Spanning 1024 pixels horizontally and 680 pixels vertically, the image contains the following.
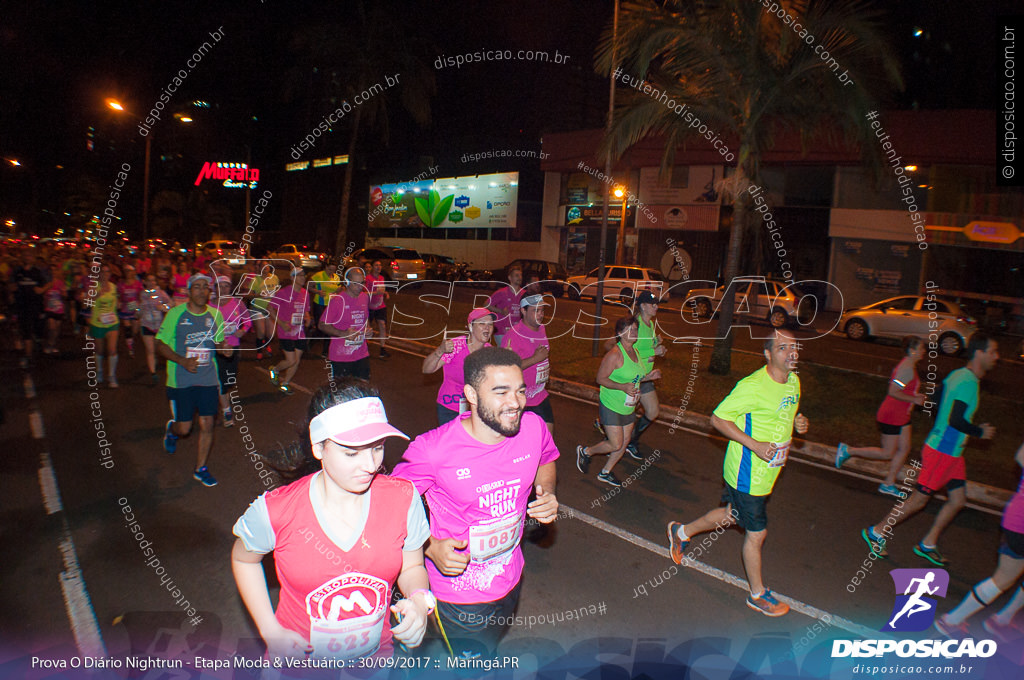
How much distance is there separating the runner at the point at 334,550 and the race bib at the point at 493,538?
1.59 ft

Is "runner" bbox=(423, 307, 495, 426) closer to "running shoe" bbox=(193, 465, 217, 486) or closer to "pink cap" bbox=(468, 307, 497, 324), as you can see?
"pink cap" bbox=(468, 307, 497, 324)

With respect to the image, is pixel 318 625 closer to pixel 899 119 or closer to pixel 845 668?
pixel 845 668

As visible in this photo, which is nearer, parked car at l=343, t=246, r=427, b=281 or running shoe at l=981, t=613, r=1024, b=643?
running shoe at l=981, t=613, r=1024, b=643

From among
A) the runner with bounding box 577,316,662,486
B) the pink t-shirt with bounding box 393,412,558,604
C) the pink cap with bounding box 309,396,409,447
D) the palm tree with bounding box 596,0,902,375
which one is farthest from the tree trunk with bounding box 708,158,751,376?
the pink cap with bounding box 309,396,409,447

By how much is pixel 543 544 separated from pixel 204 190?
138ft

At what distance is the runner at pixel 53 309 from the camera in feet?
40.7

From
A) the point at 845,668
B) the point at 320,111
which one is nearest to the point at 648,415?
the point at 845,668

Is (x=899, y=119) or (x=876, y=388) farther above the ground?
(x=899, y=119)

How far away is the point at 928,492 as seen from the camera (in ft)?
16.9

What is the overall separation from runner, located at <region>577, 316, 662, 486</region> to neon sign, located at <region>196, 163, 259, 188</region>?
3703 cm

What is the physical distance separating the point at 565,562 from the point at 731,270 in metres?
8.75

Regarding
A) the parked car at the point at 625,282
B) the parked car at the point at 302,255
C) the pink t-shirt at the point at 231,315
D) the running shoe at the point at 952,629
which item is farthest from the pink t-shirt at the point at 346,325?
the parked car at the point at 302,255

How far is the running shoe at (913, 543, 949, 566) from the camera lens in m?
5.22

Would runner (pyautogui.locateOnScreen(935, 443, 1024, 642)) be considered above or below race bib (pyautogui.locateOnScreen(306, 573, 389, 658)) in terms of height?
below
